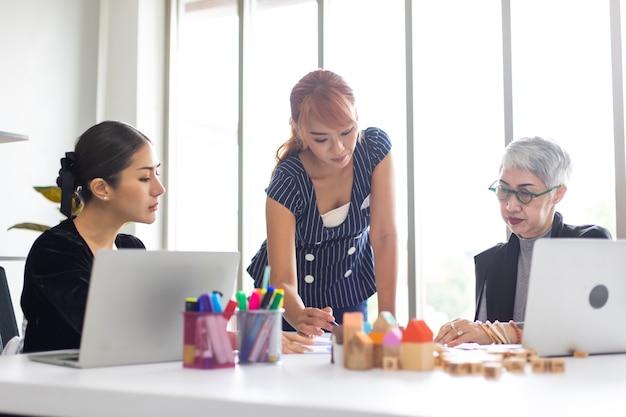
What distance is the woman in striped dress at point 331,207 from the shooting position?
2256mm

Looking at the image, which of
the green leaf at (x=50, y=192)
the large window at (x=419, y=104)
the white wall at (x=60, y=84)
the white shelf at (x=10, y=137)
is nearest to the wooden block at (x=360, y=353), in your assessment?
the large window at (x=419, y=104)

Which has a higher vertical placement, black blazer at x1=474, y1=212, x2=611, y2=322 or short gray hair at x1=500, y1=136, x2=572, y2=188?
short gray hair at x1=500, y1=136, x2=572, y2=188

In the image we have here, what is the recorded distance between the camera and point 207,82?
4660 millimetres

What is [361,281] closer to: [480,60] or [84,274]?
[84,274]

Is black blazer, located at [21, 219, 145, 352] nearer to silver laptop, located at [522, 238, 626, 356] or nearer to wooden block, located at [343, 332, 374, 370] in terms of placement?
wooden block, located at [343, 332, 374, 370]

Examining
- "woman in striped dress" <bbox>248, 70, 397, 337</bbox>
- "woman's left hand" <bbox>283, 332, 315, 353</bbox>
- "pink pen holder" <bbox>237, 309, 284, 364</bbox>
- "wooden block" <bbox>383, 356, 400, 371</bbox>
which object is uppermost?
"woman in striped dress" <bbox>248, 70, 397, 337</bbox>

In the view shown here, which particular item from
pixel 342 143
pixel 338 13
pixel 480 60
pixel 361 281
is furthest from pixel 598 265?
pixel 338 13

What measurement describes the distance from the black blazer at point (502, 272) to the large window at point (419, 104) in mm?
855

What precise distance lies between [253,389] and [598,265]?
0.75 metres

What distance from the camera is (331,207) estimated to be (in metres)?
2.42

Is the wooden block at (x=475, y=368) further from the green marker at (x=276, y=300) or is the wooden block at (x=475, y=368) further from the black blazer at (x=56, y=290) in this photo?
the black blazer at (x=56, y=290)

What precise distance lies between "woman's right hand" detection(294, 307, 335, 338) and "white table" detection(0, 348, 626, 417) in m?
0.45

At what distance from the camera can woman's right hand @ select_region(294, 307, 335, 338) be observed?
5.88 feet

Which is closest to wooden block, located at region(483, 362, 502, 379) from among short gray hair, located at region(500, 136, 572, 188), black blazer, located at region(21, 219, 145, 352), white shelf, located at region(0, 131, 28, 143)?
black blazer, located at region(21, 219, 145, 352)
